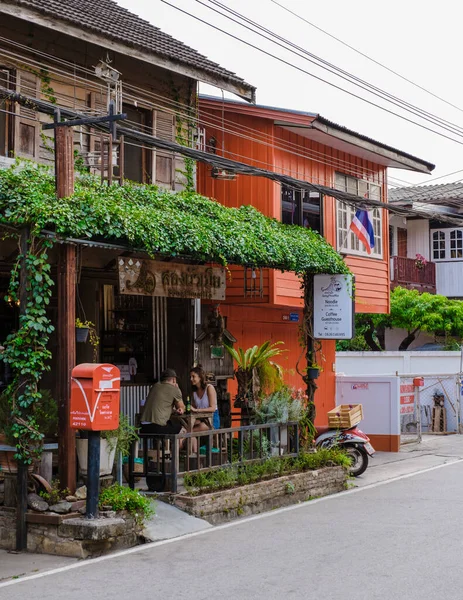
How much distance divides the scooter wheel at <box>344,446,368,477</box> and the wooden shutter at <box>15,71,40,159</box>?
7.61 m

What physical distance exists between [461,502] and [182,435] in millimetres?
4299

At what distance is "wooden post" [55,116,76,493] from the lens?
10656mm

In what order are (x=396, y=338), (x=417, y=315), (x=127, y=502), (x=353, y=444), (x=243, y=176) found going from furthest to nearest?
(x=396, y=338), (x=417, y=315), (x=243, y=176), (x=353, y=444), (x=127, y=502)

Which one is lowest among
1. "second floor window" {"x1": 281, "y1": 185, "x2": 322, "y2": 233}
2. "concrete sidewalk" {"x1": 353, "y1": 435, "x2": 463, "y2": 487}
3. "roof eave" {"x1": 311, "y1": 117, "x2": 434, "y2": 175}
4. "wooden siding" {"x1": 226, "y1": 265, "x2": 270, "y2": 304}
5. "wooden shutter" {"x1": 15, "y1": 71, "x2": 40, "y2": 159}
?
"concrete sidewalk" {"x1": 353, "y1": 435, "x2": 463, "y2": 487}

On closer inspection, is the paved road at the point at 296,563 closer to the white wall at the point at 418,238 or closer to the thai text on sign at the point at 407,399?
the thai text on sign at the point at 407,399

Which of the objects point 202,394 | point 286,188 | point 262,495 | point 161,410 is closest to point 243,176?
point 286,188

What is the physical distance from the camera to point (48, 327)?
1057cm

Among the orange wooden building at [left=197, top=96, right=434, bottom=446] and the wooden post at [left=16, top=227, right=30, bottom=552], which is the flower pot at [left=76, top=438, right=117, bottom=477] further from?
the orange wooden building at [left=197, top=96, right=434, bottom=446]

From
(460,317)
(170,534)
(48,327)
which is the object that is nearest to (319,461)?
(170,534)

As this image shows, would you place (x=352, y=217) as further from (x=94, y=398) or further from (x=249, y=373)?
(x=94, y=398)

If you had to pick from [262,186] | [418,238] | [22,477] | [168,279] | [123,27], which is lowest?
[22,477]

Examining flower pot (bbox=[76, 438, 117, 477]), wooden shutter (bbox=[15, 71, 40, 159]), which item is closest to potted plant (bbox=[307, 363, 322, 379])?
flower pot (bbox=[76, 438, 117, 477])

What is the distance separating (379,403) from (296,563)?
1177 centimetres

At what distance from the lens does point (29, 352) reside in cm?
1045
